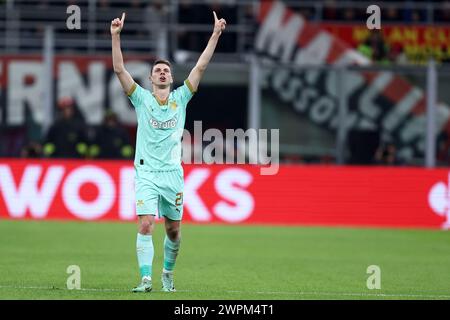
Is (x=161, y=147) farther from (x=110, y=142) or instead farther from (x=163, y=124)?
(x=110, y=142)

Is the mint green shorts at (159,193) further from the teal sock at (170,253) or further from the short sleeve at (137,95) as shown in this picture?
the short sleeve at (137,95)

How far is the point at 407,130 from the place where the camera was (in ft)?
90.7

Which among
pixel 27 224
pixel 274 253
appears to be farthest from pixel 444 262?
pixel 27 224

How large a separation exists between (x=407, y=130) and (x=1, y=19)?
10587 millimetres

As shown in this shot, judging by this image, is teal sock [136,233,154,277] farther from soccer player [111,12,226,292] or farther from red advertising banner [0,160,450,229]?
red advertising banner [0,160,450,229]

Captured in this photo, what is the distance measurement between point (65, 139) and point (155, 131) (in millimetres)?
13924

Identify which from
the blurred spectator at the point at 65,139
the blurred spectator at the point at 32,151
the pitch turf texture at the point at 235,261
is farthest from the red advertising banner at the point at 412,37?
the blurred spectator at the point at 32,151

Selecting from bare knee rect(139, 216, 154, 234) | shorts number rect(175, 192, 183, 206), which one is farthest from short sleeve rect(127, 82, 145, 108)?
bare knee rect(139, 216, 154, 234)

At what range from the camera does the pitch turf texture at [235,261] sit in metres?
12.3

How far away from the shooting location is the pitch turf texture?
12.3 m

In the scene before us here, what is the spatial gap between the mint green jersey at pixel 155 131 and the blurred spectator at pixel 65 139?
1368 cm

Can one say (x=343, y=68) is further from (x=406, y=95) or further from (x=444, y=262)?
(x=444, y=262)

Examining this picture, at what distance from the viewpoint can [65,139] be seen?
25656mm

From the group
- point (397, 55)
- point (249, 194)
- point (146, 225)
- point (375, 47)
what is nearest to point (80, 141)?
point (249, 194)
